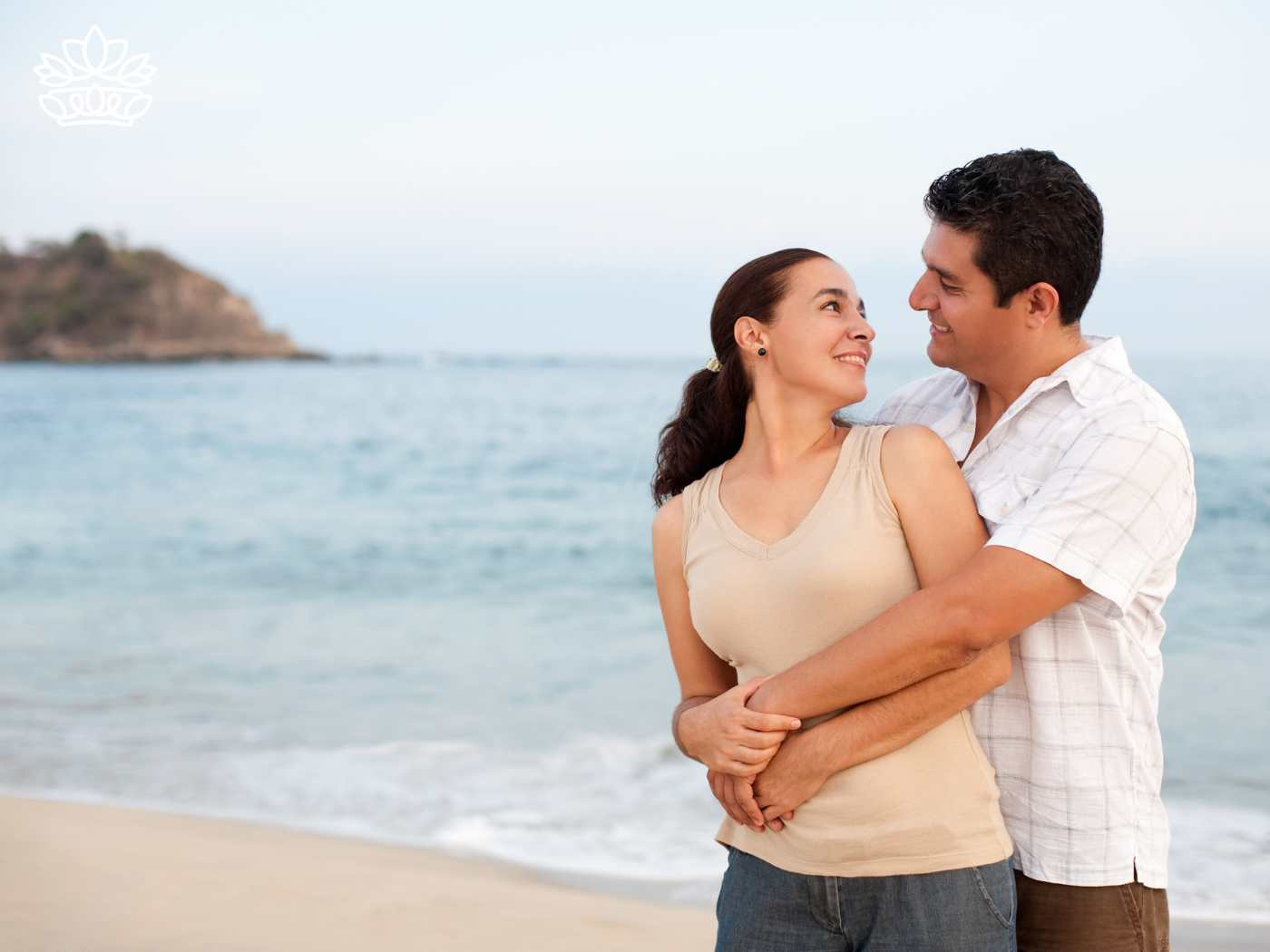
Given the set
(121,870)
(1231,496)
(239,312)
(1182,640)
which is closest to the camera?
(121,870)

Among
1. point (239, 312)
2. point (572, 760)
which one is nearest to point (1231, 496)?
point (572, 760)

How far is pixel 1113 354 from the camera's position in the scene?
2.10 m

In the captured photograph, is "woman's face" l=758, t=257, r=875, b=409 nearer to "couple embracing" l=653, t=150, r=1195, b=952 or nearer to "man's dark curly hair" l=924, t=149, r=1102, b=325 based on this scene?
"couple embracing" l=653, t=150, r=1195, b=952

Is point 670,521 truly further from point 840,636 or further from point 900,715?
point 900,715

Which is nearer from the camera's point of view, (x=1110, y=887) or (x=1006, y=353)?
(x=1110, y=887)

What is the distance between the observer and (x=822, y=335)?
7.20 feet

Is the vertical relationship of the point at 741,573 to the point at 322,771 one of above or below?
above

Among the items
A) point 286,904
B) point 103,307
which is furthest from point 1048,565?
point 103,307

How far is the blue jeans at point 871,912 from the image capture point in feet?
6.30

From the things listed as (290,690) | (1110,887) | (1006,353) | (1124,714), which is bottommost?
(290,690)

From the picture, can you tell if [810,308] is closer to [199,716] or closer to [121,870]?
[121,870]

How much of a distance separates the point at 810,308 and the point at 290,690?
620 centimetres

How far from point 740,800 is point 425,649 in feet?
23.7

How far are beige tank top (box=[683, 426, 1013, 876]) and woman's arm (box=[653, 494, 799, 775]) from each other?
0.09m
